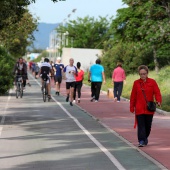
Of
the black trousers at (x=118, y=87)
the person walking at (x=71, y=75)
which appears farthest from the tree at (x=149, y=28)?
the person walking at (x=71, y=75)

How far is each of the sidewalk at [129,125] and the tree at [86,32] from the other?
222 feet

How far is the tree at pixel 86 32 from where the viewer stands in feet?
322

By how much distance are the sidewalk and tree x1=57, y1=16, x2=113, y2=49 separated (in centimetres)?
6760

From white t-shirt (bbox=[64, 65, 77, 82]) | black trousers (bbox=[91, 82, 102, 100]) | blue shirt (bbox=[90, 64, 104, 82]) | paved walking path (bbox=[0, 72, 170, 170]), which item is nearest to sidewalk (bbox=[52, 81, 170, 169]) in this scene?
paved walking path (bbox=[0, 72, 170, 170])

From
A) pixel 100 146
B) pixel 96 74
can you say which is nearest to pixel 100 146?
pixel 100 146

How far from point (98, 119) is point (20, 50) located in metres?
48.8

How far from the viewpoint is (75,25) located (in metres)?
99.2

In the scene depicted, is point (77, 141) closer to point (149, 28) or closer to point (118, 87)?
point (118, 87)

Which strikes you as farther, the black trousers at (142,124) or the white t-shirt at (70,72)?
the white t-shirt at (70,72)

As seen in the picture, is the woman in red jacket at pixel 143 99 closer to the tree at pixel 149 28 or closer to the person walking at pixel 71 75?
the person walking at pixel 71 75

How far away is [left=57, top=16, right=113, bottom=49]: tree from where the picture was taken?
9806 centimetres

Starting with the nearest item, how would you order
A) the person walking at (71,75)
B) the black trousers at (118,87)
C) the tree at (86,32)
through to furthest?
the person walking at (71,75) < the black trousers at (118,87) < the tree at (86,32)

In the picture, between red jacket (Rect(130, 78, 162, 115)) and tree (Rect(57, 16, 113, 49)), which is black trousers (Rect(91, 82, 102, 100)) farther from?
tree (Rect(57, 16, 113, 49))

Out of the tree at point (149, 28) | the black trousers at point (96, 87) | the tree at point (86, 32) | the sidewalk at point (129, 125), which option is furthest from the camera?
the tree at point (86, 32)
